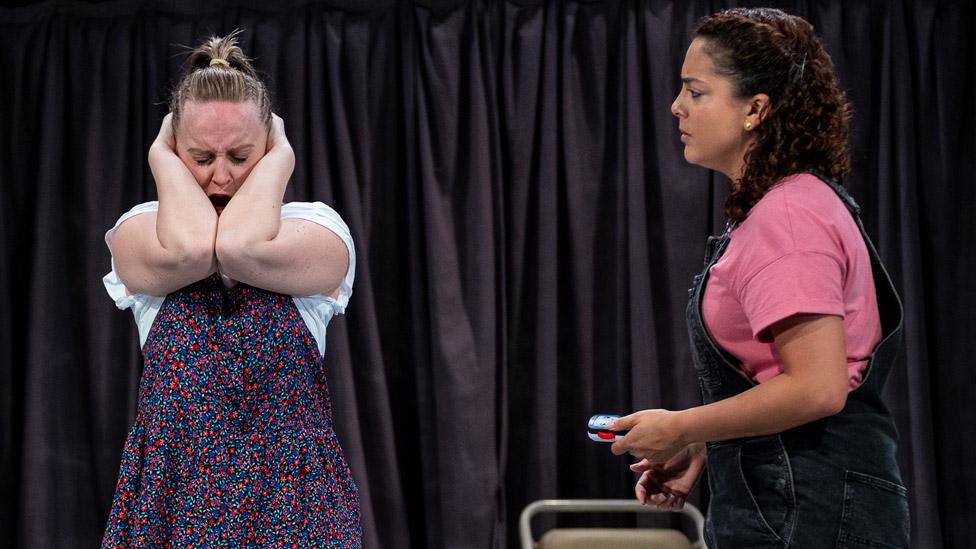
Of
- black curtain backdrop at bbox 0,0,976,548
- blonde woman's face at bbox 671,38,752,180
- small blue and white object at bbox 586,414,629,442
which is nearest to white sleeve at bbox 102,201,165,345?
small blue and white object at bbox 586,414,629,442

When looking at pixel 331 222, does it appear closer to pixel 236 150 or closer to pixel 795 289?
pixel 236 150

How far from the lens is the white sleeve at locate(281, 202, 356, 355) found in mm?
1843

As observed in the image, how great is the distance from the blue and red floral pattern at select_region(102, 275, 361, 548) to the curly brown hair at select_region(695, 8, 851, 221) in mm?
821

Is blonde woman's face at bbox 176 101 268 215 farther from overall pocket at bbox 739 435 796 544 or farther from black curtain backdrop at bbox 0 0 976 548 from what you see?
black curtain backdrop at bbox 0 0 976 548

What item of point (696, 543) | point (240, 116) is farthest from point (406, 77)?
point (696, 543)

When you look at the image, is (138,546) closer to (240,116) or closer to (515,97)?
(240,116)

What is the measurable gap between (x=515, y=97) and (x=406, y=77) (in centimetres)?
35

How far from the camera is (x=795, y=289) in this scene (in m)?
1.26

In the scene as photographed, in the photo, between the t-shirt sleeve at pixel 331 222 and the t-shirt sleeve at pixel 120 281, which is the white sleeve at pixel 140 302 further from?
the t-shirt sleeve at pixel 331 222

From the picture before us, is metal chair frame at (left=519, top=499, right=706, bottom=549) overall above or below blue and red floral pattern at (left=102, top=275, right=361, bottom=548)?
below

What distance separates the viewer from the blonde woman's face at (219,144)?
6.01 feet

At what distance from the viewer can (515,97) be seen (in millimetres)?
3260

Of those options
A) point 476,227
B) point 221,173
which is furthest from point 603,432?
point 476,227

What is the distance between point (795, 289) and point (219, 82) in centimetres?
112
